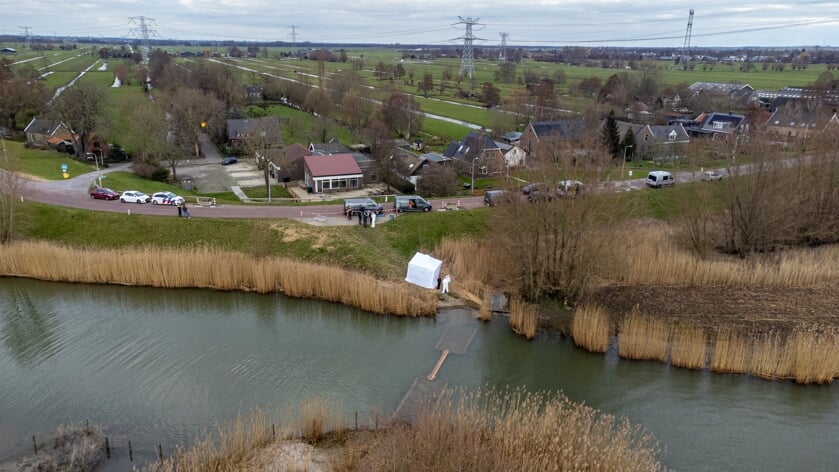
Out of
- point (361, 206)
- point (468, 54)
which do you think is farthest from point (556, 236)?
point (468, 54)

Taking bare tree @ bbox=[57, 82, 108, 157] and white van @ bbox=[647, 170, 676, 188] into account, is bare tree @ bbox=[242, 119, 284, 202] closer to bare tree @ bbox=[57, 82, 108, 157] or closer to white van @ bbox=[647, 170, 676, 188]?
bare tree @ bbox=[57, 82, 108, 157]

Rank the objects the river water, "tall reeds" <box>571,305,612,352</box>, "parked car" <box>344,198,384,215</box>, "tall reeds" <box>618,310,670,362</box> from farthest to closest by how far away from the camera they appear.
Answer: "parked car" <box>344,198,384,215</box> < "tall reeds" <box>571,305,612,352</box> < "tall reeds" <box>618,310,670,362</box> < the river water

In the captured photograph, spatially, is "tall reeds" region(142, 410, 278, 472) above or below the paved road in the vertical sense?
below

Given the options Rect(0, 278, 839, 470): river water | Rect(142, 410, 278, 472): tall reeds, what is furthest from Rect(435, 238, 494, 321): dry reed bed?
Rect(142, 410, 278, 472): tall reeds

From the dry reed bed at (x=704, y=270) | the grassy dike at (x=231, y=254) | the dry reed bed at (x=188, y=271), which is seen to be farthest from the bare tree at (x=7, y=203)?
the dry reed bed at (x=704, y=270)

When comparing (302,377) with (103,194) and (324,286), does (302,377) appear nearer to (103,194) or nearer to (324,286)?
(324,286)

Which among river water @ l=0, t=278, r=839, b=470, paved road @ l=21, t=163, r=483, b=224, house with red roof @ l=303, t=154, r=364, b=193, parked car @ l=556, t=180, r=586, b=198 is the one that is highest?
parked car @ l=556, t=180, r=586, b=198

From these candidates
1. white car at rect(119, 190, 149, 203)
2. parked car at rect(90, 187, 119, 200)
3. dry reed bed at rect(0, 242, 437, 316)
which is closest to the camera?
dry reed bed at rect(0, 242, 437, 316)

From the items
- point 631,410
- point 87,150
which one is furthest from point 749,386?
point 87,150

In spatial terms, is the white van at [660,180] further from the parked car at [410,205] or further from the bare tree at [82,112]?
the bare tree at [82,112]
